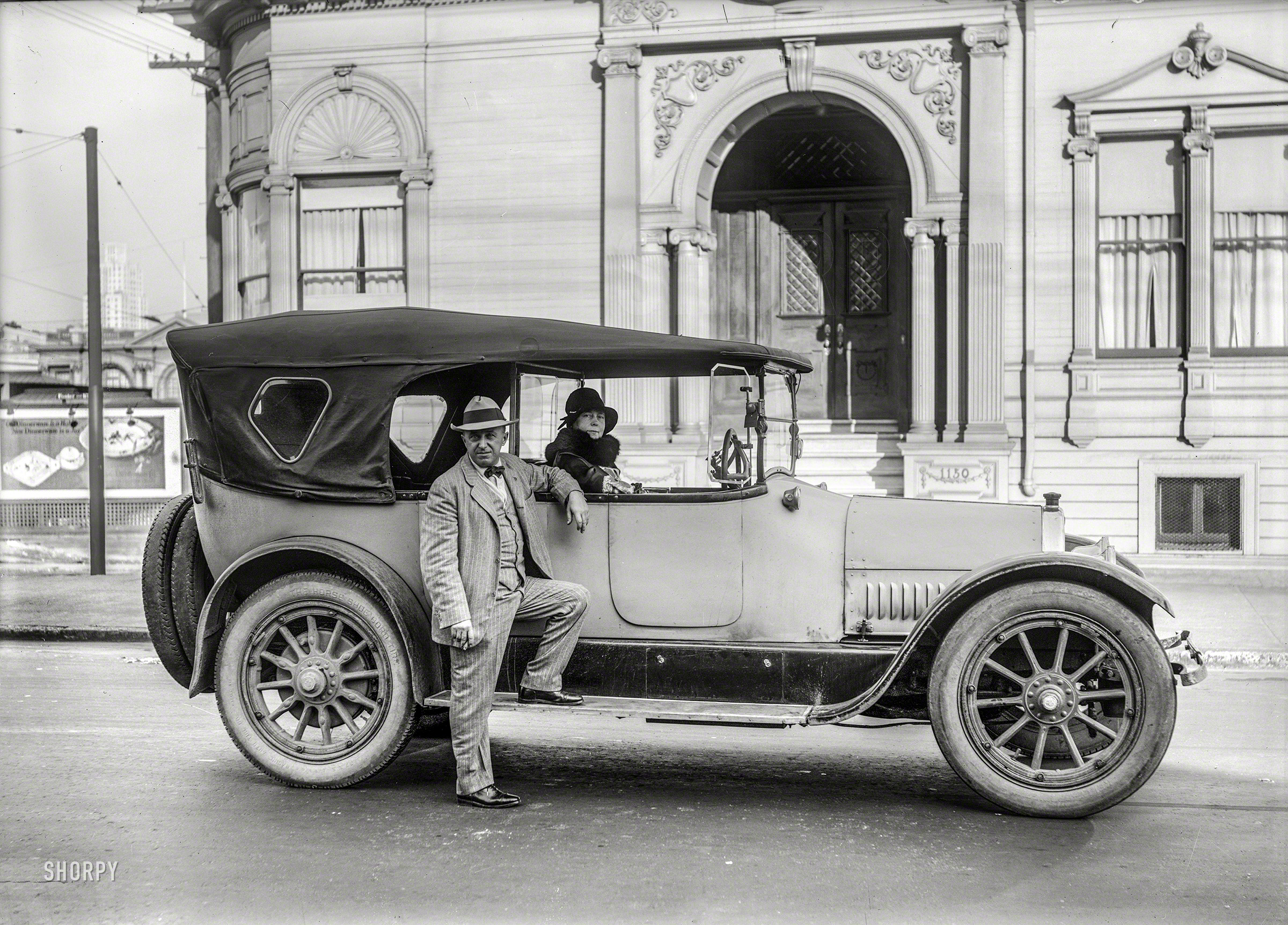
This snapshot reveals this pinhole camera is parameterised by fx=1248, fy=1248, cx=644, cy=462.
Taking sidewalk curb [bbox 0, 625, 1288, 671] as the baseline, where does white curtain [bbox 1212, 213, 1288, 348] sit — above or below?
above

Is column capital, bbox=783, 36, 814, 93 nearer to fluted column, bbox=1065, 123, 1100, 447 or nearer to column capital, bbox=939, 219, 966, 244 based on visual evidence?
column capital, bbox=939, 219, 966, 244

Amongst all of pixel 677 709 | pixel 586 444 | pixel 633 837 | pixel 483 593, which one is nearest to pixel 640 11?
pixel 586 444

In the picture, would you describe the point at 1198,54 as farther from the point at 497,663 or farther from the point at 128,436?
the point at 128,436

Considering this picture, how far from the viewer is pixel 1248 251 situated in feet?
44.6

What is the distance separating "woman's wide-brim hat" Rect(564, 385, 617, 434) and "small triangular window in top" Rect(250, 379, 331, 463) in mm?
1103

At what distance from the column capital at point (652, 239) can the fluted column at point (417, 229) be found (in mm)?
2709

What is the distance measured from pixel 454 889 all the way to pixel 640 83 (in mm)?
11942

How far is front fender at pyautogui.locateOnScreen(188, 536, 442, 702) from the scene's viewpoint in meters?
5.25

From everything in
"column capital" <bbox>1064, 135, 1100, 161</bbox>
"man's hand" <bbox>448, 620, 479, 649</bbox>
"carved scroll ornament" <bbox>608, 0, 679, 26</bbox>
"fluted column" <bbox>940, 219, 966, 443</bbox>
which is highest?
"carved scroll ornament" <bbox>608, 0, 679, 26</bbox>

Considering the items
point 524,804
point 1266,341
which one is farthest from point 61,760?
point 1266,341

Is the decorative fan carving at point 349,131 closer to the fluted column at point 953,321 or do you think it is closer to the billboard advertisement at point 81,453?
the billboard advertisement at point 81,453

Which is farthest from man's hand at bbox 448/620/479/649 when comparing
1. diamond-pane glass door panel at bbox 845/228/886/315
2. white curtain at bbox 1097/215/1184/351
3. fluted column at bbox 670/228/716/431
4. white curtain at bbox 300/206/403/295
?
white curtain at bbox 300/206/403/295

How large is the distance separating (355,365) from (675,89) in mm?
9984

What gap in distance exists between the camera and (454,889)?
411cm
